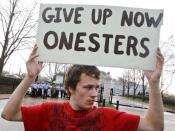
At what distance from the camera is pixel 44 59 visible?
13.5 feet

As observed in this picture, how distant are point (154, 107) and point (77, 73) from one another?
632 mm

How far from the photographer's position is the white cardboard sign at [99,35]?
13.5ft

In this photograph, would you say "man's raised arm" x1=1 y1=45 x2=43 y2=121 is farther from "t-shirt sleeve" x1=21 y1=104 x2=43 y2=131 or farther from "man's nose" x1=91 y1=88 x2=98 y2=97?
"man's nose" x1=91 y1=88 x2=98 y2=97

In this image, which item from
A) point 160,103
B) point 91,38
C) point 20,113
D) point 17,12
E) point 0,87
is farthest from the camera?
point 0,87

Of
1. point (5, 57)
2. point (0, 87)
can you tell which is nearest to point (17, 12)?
point (5, 57)

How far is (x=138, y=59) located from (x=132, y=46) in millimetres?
→ 122

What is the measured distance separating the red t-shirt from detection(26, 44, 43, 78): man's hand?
0.26 m

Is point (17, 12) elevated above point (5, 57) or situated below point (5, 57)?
above

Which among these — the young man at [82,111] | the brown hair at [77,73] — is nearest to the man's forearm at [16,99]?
the young man at [82,111]

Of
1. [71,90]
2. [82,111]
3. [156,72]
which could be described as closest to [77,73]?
[71,90]

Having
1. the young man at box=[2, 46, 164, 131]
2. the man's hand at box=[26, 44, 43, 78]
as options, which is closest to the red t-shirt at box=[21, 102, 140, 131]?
the young man at box=[2, 46, 164, 131]

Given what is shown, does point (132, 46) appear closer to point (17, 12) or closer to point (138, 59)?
point (138, 59)

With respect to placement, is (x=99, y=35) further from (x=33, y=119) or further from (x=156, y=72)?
(x=33, y=119)

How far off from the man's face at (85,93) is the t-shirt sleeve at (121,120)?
0.20 m
